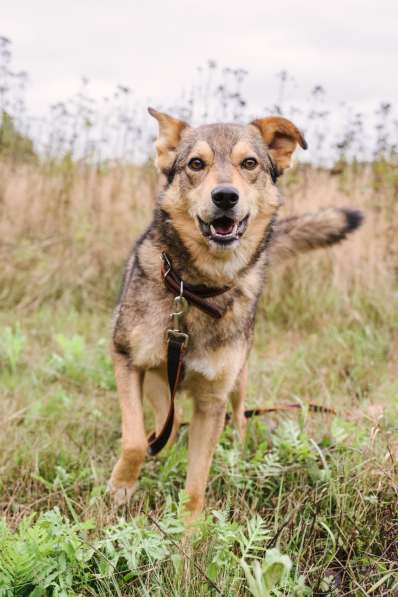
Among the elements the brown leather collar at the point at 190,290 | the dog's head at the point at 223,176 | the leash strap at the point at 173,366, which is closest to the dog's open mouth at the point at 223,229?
the dog's head at the point at 223,176

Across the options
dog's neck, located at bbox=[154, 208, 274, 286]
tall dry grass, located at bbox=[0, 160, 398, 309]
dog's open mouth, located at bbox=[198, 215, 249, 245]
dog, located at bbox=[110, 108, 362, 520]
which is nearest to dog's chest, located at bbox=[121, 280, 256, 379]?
dog, located at bbox=[110, 108, 362, 520]

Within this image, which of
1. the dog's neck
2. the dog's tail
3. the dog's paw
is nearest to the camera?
the dog's paw

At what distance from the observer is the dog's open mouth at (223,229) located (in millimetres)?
2803

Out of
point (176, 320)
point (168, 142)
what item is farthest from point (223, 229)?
point (168, 142)

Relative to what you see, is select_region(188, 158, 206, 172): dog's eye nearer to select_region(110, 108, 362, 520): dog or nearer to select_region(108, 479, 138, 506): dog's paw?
select_region(110, 108, 362, 520): dog

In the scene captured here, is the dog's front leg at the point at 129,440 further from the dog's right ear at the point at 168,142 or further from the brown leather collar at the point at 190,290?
the dog's right ear at the point at 168,142

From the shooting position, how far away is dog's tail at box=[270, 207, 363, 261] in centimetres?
397

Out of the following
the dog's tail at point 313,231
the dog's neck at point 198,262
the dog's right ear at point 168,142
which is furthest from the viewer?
the dog's tail at point 313,231

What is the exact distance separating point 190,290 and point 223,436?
950mm

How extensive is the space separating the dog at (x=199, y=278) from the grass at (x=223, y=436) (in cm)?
22

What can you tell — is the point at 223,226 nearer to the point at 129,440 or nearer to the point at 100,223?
the point at 129,440

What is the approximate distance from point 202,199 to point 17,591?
1718 millimetres

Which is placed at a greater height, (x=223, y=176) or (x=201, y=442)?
(x=223, y=176)

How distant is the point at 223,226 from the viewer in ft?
9.46
